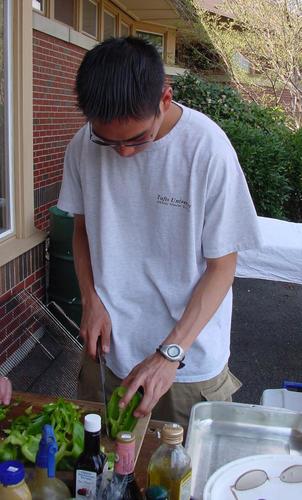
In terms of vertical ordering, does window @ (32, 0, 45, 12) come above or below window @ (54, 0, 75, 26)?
below

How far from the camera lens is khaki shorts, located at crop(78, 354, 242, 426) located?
1.99m

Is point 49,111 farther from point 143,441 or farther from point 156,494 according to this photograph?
point 156,494

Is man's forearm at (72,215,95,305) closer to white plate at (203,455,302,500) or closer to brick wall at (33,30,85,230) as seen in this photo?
white plate at (203,455,302,500)

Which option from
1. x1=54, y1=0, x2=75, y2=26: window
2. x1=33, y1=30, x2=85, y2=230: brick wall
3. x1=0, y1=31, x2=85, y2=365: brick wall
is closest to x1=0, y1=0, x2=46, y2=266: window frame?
x1=0, y1=31, x2=85, y2=365: brick wall

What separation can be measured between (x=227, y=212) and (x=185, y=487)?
832 mm

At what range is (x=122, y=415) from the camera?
65.3 inches

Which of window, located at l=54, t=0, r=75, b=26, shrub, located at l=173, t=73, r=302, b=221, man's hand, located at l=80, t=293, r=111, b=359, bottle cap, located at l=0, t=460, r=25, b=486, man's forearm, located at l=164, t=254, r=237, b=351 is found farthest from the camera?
shrub, located at l=173, t=73, r=302, b=221

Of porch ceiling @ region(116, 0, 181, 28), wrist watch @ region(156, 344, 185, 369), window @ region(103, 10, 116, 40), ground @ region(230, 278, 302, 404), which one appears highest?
porch ceiling @ region(116, 0, 181, 28)

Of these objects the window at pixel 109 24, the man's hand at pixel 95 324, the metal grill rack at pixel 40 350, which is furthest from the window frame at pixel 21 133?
the window at pixel 109 24

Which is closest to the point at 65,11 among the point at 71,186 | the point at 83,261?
the point at 71,186

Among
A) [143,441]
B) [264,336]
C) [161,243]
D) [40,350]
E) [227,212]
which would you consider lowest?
[264,336]

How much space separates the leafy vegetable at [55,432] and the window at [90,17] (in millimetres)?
7067

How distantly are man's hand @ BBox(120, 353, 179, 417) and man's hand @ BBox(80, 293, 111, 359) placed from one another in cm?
31

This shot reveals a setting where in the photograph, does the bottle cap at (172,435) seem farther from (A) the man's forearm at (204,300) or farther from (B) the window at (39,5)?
(B) the window at (39,5)
